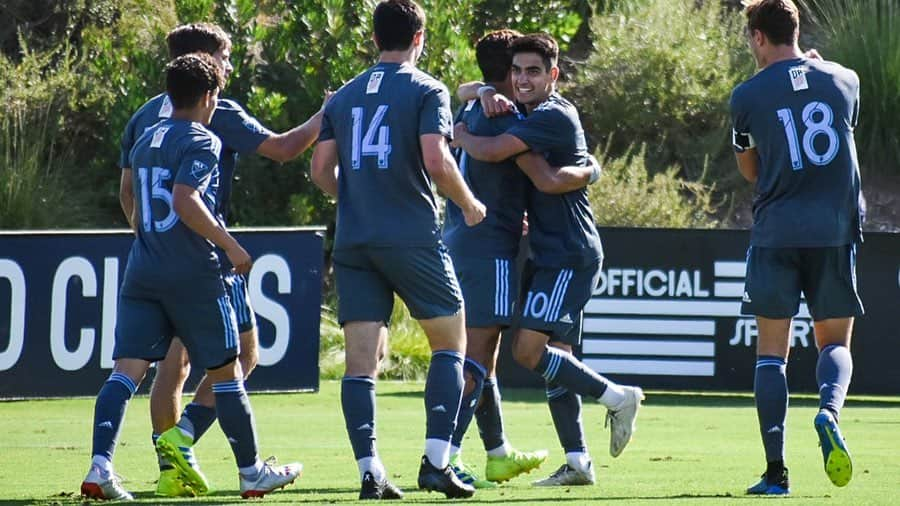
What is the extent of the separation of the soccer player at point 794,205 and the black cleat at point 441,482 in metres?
1.27

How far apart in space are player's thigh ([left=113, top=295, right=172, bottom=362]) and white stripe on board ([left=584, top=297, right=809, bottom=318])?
22.8 ft

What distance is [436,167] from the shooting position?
255 inches

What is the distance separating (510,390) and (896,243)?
11.1ft

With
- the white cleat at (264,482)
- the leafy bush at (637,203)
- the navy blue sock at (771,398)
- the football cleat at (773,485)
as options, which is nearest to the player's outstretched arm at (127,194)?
the white cleat at (264,482)

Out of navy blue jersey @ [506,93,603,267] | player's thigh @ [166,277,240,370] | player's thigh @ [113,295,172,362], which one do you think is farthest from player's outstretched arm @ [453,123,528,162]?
player's thigh @ [113,295,172,362]

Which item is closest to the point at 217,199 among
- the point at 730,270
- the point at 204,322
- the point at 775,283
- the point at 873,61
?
the point at 204,322

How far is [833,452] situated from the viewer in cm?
650

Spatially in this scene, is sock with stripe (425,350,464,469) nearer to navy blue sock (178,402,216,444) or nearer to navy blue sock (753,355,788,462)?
navy blue sock (178,402,216,444)

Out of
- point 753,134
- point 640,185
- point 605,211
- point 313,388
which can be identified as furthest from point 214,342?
point 640,185

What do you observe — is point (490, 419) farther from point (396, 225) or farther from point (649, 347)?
point (649, 347)

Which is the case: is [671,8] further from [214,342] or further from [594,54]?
[214,342]

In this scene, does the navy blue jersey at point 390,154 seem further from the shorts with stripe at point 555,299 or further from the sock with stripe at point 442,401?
the shorts with stripe at point 555,299

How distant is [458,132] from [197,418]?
174 cm

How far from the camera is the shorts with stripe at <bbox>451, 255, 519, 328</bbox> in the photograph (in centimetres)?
731
